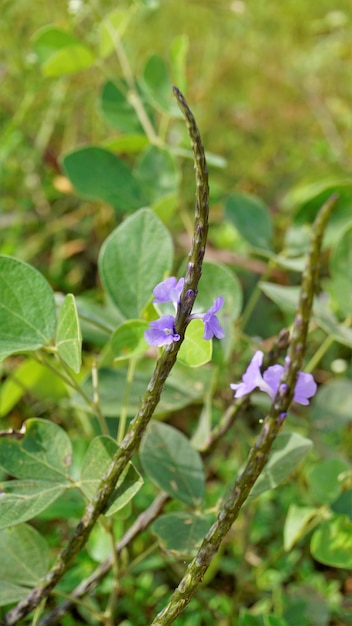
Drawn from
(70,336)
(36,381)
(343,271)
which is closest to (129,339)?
(70,336)

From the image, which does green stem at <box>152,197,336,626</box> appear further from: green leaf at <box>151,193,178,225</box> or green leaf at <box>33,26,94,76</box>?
green leaf at <box>33,26,94,76</box>

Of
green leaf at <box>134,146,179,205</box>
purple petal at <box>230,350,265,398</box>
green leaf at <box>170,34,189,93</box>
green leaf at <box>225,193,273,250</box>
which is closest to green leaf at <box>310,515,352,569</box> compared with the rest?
purple petal at <box>230,350,265,398</box>

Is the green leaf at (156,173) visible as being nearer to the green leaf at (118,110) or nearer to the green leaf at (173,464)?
the green leaf at (118,110)

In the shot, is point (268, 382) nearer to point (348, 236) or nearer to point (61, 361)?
point (61, 361)

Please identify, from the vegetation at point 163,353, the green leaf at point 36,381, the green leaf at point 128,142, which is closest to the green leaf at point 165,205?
the vegetation at point 163,353

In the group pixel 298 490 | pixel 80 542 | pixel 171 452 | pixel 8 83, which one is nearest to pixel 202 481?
pixel 171 452

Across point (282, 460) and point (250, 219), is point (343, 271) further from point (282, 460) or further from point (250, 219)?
point (282, 460)
